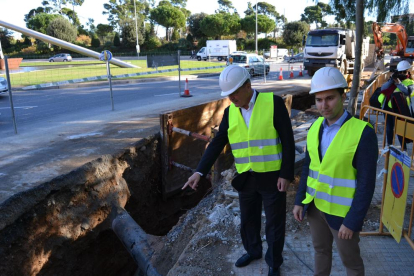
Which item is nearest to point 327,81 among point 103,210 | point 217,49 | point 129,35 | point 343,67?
point 103,210

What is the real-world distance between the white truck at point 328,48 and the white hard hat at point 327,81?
20.0 meters

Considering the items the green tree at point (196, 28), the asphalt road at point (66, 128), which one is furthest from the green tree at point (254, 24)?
the asphalt road at point (66, 128)

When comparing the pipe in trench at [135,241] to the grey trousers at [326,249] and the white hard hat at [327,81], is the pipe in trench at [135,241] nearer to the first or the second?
the grey trousers at [326,249]

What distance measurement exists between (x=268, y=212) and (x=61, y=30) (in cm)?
5779

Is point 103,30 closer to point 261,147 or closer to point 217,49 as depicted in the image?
point 217,49

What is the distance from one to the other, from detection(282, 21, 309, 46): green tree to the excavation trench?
5428 cm

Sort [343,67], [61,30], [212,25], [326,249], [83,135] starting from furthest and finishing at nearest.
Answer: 1. [212,25]
2. [61,30]
3. [343,67]
4. [83,135]
5. [326,249]

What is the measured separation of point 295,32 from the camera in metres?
57.9

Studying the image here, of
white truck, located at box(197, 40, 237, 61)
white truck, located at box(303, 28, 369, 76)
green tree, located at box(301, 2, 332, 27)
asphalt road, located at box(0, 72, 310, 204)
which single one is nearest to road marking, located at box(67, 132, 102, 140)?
asphalt road, located at box(0, 72, 310, 204)

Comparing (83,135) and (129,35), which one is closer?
(83,135)

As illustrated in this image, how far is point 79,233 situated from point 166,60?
29.8 feet

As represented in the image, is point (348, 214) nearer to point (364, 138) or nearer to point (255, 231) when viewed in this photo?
point (364, 138)

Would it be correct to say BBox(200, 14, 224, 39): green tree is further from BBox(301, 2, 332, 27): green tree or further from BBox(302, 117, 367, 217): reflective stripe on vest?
BBox(302, 117, 367, 217): reflective stripe on vest

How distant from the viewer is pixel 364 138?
229cm
